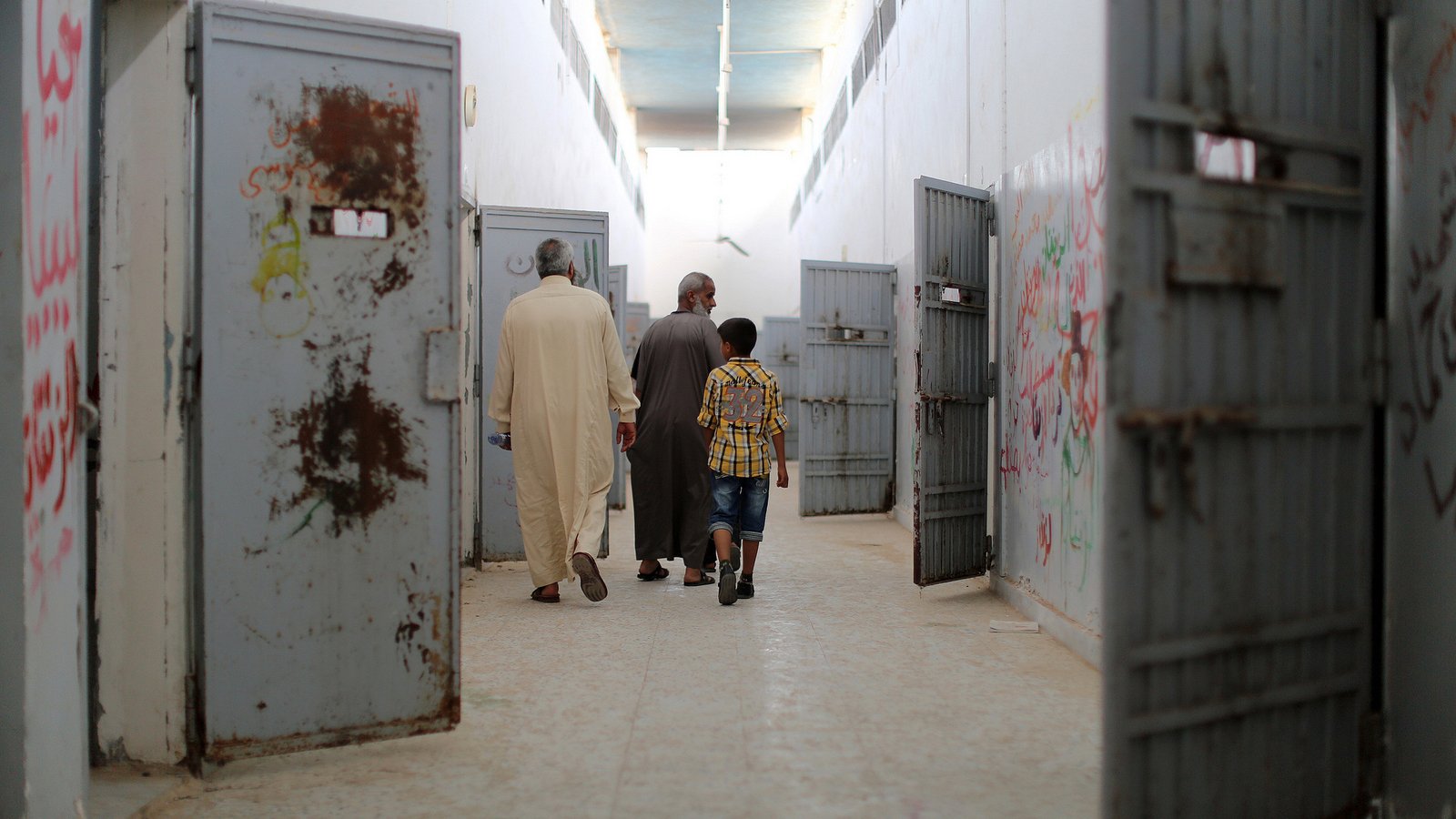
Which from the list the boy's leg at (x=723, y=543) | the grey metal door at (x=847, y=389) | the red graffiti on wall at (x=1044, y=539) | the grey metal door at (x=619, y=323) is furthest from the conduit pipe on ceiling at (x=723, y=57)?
the red graffiti on wall at (x=1044, y=539)

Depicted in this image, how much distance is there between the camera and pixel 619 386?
230 inches

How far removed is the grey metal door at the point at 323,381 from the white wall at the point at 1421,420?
258 centimetres

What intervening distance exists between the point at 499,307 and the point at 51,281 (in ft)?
15.5

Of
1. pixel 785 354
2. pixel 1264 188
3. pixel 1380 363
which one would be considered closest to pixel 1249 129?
pixel 1264 188

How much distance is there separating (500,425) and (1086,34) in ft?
10.8

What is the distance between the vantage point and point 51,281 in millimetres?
2520

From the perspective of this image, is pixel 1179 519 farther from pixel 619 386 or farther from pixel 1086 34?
pixel 619 386

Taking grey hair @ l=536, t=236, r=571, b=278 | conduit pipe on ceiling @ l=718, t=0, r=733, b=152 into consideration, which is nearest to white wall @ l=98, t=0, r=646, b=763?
grey hair @ l=536, t=236, r=571, b=278

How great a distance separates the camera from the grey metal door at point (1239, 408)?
232cm

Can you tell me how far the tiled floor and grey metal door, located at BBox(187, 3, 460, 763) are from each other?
10.4 inches

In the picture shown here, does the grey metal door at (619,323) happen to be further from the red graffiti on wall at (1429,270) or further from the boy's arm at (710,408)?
the red graffiti on wall at (1429,270)

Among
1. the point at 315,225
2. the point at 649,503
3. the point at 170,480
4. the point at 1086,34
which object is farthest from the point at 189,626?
the point at 1086,34

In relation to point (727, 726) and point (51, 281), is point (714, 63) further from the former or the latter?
point (51, 281)

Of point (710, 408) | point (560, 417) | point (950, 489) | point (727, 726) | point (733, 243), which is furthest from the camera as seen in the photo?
point (733, 243)
